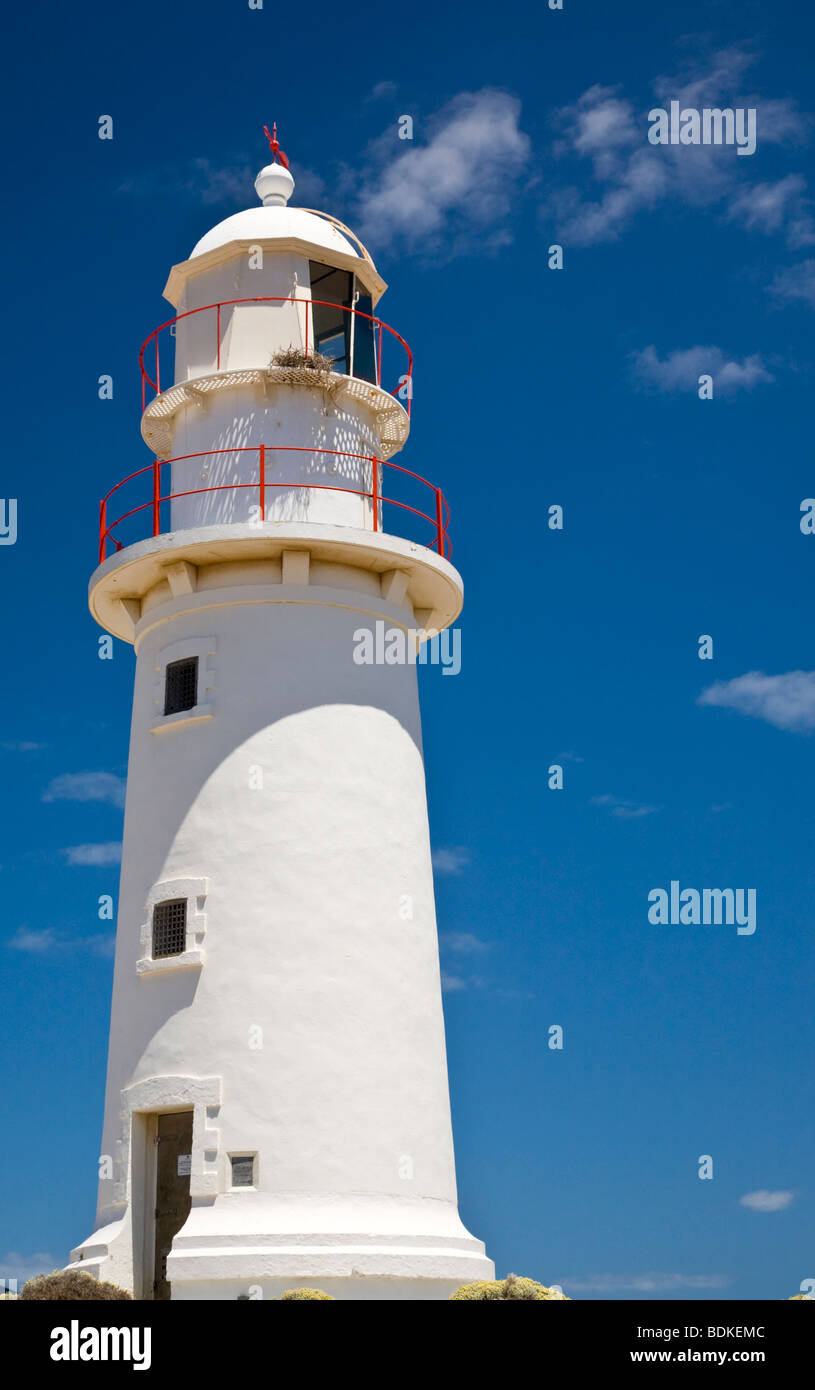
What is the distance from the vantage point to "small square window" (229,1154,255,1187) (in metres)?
19.9

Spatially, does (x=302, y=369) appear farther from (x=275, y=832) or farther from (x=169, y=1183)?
(x=169, y=1183)

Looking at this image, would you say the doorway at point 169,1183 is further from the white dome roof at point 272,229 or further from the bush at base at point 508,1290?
the white dome roof at point 272,229

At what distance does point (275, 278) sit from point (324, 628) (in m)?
5.41

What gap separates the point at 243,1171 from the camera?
20.0 metres

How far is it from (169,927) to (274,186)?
1144 centimetres

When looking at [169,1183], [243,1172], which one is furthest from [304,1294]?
[169,1183]

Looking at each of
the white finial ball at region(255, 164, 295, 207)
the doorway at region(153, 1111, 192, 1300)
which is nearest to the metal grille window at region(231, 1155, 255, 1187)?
the doorway at region(153, 1111, 192, 1300)

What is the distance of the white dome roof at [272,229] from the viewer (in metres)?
24.3

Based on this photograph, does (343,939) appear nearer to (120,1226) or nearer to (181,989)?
(181,989)

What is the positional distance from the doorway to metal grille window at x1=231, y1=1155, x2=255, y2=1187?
93 cm

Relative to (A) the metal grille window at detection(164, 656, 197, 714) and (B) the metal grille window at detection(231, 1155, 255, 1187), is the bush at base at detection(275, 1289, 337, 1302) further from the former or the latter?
(A) the metal grille window at detection(164, 656, 197, 714)

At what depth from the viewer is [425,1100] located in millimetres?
21453
